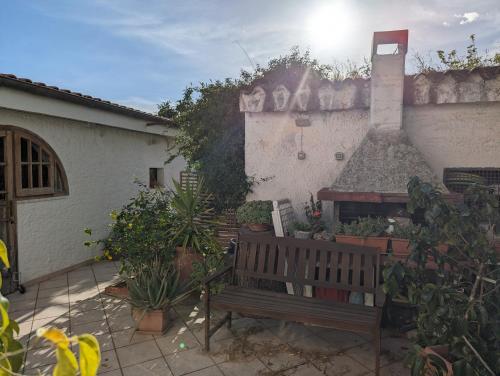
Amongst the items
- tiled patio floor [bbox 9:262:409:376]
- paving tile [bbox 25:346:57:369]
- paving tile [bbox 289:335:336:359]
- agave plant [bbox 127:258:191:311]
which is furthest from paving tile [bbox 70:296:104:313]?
paving tile [bbox 289:335:336:359]

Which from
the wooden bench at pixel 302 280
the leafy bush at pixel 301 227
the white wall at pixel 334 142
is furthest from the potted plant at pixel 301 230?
the white wall at pixel 334 142

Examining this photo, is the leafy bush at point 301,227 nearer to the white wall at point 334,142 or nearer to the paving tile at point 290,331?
the white wall at point 334,142

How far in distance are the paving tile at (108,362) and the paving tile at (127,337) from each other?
0.14 m

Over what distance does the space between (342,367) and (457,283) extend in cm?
123

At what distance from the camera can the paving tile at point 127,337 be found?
133 inches

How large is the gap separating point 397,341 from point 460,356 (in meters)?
1.65

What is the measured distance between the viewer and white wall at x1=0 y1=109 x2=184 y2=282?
5.12 meters

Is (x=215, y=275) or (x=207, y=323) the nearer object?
(x=207, y=323)

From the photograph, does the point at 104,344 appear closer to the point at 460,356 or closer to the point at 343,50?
the point at 460,356

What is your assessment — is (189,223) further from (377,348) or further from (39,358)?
(377,348)

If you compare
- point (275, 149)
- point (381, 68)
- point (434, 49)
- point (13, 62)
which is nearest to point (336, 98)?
point (381, 68)

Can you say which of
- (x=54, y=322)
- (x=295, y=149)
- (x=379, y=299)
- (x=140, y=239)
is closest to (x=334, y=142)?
(x=295, y=149)

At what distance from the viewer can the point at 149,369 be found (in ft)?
9.62

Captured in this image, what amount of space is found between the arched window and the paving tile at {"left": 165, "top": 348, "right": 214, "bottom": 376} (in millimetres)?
3525
